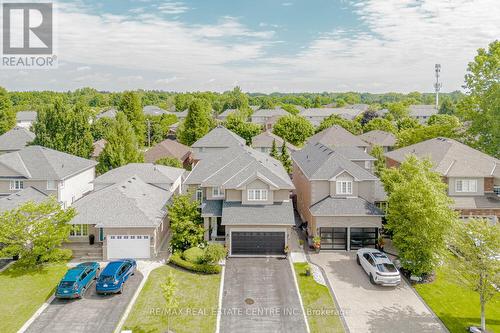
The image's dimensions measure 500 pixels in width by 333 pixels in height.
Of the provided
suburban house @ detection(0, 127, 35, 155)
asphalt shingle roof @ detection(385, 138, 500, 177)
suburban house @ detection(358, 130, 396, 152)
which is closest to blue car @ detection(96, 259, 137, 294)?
asphalt shingle roof @ detection(385, 138, 500, 177)

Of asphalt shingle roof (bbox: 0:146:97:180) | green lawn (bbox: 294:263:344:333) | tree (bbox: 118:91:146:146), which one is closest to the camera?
green lawn (bbox: 294:263:344:333)

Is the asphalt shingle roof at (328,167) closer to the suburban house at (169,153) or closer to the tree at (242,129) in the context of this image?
the suburban house at (169,153)

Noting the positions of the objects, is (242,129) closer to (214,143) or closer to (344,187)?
(214,143)

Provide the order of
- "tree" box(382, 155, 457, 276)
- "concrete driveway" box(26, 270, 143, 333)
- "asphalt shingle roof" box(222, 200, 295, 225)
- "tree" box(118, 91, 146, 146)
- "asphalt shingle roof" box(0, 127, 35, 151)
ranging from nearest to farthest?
"concrete driveway" box(26, 270, 143, 333) → "tree" box(382, 155, 457, 276) → "asphalt shingle roof" box(222, 200, 295, 225) → "asphalt shingle roof" box(0, 127, 35, 151) → "tree" box(118, 91, 146, 146)

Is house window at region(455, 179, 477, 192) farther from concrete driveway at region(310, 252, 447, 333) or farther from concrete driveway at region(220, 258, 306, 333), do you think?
concrete driveway at region(220, 258, 306, 333)

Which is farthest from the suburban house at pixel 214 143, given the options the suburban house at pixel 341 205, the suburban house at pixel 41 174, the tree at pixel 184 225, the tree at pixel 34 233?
the tree at pixel 34 233

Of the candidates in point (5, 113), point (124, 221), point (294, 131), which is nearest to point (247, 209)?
point (124, 221)

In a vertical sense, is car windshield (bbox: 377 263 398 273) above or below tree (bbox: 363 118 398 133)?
below
